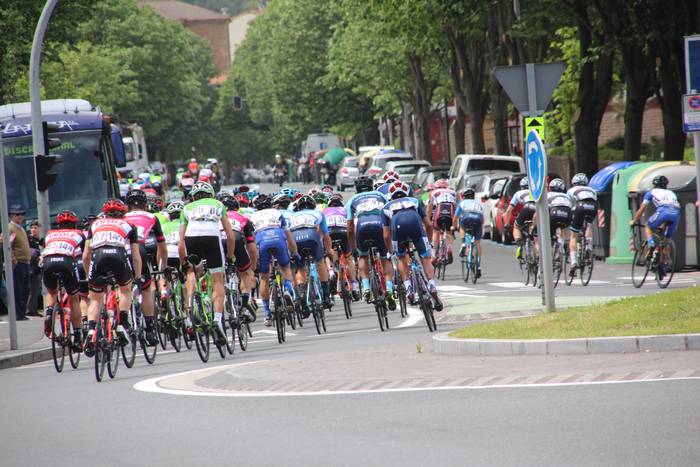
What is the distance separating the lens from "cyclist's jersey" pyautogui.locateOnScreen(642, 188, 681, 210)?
22.4 m

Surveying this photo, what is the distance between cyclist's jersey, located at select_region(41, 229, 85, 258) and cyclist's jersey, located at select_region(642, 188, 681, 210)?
31.0ft

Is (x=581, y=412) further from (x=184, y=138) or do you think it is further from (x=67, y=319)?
(x=184, y=138)

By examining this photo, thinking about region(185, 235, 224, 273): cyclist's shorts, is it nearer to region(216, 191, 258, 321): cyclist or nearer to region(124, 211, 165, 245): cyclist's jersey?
region(124, 211, 165, 245): cyclist's jersey

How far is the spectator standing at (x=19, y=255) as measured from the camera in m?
23.8

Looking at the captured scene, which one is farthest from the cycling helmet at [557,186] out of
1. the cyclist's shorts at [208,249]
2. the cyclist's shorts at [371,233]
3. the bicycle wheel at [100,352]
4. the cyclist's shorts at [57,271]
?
the bicycle wheel at [100,352]

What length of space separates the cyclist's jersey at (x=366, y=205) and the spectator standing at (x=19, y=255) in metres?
6.66

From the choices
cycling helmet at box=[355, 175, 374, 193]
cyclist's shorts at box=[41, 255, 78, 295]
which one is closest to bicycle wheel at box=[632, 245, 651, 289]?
cycling helmet at box=[355, 175, 374, 193]

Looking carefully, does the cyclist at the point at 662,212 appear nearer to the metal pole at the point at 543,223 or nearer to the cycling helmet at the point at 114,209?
the metal pole at the point at 543,223

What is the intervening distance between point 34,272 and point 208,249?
1055cm

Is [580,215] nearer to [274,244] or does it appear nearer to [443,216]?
[443,216]

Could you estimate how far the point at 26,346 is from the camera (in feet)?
63.9

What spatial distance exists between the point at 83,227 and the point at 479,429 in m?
11.2

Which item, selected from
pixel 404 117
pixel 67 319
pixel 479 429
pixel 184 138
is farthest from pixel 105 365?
pixel 184 138

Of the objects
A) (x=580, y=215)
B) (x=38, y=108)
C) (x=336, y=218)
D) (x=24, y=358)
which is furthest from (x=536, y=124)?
(x=38, y=108)
